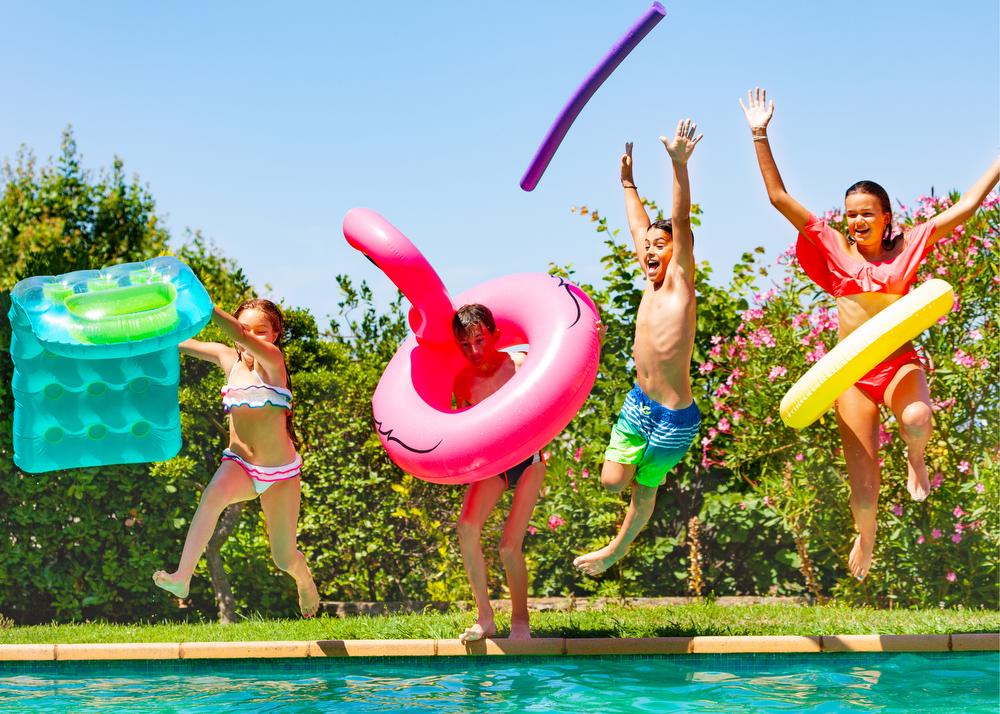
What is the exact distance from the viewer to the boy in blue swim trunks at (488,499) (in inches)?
251

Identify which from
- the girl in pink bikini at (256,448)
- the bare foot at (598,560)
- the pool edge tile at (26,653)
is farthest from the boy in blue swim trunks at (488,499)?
the pool edge tile at (26,653)

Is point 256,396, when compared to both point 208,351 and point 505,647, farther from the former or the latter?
point 505,647

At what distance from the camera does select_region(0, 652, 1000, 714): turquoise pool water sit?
17.2 ft

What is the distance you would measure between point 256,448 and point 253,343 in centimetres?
61

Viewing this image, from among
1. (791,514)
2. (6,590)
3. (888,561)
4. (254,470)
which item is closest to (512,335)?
(254,470)

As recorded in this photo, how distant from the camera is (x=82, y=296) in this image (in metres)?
5.84

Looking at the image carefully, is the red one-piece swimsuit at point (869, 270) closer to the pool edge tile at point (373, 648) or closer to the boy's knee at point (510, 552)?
the boy's knee at point (510, 552)

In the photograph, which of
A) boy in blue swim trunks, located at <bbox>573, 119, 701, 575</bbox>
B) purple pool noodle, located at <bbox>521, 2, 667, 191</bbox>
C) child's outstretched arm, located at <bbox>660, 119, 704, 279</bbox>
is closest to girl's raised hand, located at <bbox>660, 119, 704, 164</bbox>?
child's outstretched arm, located at <bbox>660, 119, 704, 279</bbox>

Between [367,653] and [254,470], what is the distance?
1238 millimetres

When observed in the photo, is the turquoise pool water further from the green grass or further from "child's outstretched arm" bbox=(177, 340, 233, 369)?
"child's outstretched arm" bbox=(177, 340, 233, 369)

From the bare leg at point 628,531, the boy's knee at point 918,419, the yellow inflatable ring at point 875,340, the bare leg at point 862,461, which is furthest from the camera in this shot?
the bare leg at point 628,531

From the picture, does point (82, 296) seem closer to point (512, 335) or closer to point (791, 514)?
point (512, 335)

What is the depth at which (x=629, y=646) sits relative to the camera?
20.5ft

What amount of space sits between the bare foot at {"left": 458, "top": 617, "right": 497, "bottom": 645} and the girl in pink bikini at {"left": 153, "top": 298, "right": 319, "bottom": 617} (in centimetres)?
111
